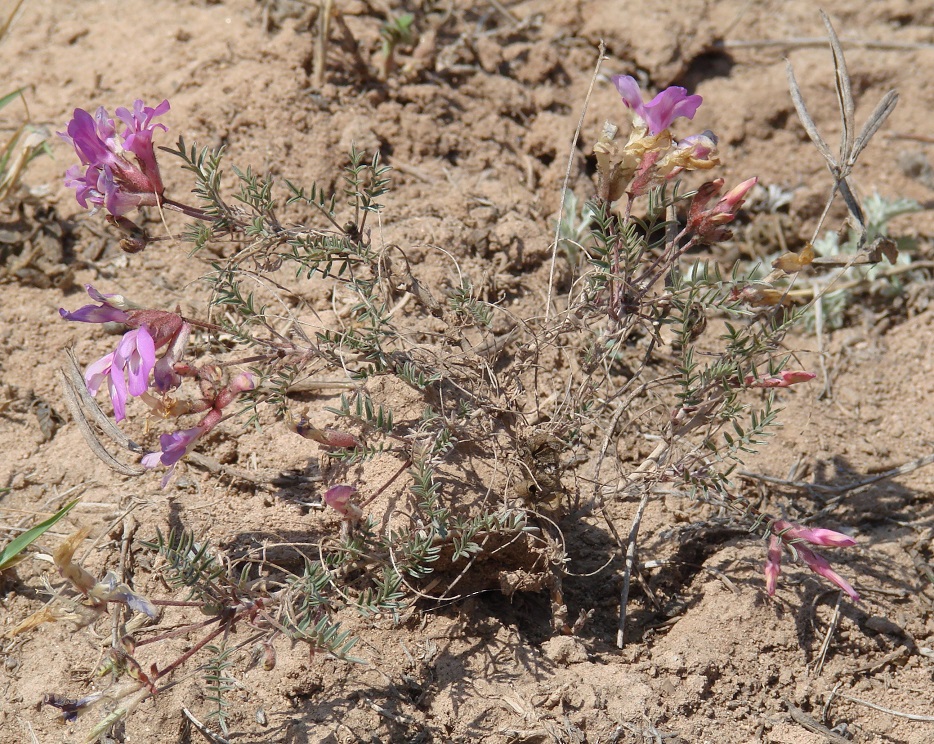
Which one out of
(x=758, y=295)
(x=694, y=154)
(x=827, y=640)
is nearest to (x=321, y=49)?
(x=694, y=154)

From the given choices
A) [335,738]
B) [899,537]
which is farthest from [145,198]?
[899,537]

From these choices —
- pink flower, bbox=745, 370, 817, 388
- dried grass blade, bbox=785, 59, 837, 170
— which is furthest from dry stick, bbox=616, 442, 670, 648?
dried grass blade, bbox=785, 59, 837, 170

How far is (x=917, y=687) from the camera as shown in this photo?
7.82 feet

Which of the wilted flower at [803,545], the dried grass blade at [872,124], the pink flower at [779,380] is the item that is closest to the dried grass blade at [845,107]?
the dried grass blade at [872,124]

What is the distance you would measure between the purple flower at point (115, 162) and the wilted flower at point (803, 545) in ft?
6.09

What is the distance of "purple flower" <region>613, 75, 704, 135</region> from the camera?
Result: 2102 millimetres

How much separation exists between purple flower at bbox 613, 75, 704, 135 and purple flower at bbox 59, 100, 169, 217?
116cm

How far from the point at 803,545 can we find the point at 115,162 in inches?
81.8

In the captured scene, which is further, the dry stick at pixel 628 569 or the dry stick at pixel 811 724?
the dry stick at pixel 628 569

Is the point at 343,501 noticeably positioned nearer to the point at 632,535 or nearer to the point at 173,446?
the point at 173,446

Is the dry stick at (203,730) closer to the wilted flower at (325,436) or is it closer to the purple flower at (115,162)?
the wilted flower at (325,436)

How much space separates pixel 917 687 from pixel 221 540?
2.00 metres

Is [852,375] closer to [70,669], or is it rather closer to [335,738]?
[335,738]

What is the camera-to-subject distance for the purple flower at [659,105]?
2.10 metres
